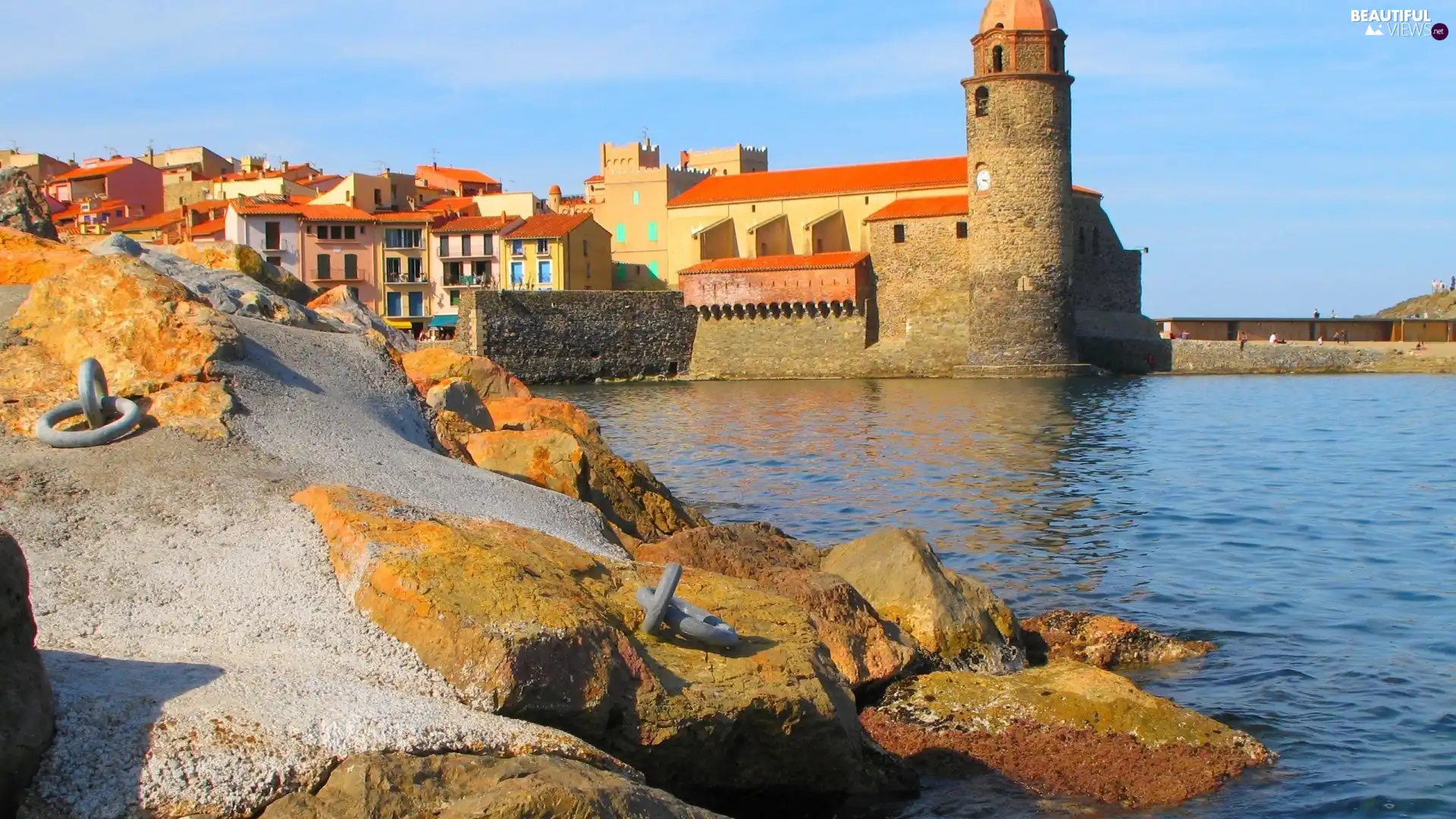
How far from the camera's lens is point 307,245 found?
50594 mm

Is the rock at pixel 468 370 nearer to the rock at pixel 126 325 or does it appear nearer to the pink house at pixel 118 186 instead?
the rock at pixel 126 325

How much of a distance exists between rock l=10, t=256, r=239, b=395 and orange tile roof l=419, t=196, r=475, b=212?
1974 inches

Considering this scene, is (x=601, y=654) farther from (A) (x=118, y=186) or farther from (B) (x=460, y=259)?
(A) (x=118, y=186)

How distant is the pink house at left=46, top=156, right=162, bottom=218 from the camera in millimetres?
59312

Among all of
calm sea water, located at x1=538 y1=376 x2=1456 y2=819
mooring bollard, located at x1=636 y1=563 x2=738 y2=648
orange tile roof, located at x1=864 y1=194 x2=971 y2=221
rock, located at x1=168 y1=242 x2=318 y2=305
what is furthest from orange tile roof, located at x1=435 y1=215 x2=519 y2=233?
mooring bollard, located at x1=636 y1=563 x2=738 y2=648

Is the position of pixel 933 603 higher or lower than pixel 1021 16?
lower

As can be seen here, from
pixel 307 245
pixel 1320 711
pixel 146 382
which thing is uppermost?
pixel 307 245

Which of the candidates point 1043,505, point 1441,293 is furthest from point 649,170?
point 1043,505

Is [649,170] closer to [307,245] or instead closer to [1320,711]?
[307,245]

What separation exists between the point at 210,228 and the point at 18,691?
49.0 metres

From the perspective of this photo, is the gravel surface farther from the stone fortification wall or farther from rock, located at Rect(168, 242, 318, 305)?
the stone fortification wall

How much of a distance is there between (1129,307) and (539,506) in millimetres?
43516

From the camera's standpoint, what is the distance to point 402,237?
53344mm

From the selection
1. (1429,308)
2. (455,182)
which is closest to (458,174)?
(455,182)
